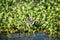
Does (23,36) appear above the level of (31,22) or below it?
below

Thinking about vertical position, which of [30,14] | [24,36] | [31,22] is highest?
[30,14]

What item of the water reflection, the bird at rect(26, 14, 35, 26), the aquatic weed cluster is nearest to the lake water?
the water reflection

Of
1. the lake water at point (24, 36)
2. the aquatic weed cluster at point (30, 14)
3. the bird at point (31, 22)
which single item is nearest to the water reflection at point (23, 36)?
the lake water at point (24, 36)

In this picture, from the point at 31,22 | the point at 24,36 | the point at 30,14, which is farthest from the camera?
the point at 30,14

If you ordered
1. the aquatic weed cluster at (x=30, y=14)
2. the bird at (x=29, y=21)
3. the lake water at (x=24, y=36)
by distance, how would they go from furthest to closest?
1. the bird at (x=29, y=21)
2. the aquatic weed cluster at (x=30, y=14)
3. the lake water at (x=24, y=36)

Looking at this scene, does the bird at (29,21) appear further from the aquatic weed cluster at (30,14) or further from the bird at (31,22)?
the aquatic weed cluster at (30,14)

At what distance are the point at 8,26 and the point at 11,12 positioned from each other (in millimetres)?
787

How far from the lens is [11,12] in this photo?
1301 centimetres

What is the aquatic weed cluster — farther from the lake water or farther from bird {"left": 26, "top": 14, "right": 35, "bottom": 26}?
the lake water

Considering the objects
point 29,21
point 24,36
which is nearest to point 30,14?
point 29,21

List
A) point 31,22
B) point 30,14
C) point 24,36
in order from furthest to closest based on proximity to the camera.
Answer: point 30,14
point 31,22
point 24,36

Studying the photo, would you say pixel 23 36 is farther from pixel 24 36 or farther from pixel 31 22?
pixel 31 22

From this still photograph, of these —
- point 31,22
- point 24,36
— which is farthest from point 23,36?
point 31,22

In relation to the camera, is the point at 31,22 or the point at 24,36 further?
the point at 31,22
